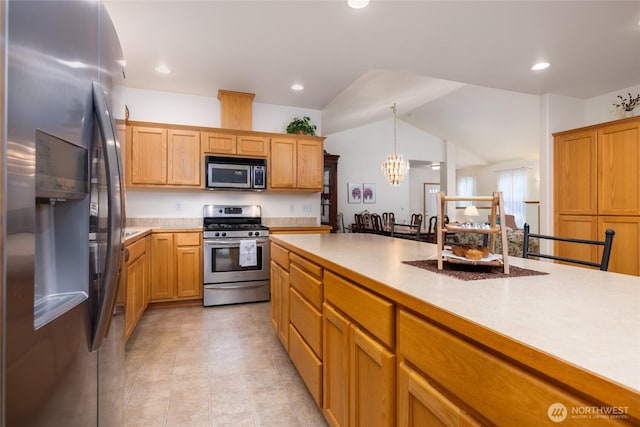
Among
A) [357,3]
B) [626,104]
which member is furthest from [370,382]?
[626,104]

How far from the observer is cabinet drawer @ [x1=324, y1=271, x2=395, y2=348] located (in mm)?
1019

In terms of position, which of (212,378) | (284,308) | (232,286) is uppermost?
(284,308)

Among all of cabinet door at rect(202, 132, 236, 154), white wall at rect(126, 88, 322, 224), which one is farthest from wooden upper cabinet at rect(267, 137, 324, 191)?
cabinet door at rect(202, 132, 236, 154)

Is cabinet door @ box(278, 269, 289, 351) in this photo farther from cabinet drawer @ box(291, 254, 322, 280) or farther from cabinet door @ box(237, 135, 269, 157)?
cabinet door @ box(237, 135, 269, 157)

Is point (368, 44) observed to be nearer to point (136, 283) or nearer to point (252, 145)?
point (252, 145)

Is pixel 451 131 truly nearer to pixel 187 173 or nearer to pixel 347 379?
pixel 187 173

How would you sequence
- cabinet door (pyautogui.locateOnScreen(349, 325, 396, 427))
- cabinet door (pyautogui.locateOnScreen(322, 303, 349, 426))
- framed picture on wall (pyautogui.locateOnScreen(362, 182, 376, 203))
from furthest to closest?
framed picture on wall (pyautogui.locateOnScreen(362, 182, 376, 203)), cabinet door (pyautogui.locateOnScreen(322, 303, 349, 426)), cabinet door (pyautogui.locateOnScreen(349, 325, 396, 427))

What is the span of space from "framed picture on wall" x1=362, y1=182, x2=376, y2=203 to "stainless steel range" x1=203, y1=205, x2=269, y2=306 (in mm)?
4813

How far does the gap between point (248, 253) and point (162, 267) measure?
0.94 metres

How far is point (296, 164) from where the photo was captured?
445 centimetres

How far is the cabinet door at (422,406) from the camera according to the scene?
0.74 meters

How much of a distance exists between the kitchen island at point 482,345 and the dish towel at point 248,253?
242 centimetres

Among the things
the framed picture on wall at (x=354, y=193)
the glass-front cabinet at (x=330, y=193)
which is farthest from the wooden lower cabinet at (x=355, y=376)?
the framed picture on wall at (x=354, y=193)

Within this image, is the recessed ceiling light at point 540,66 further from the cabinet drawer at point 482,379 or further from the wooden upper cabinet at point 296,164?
the cabinet drawer at point 482,379
